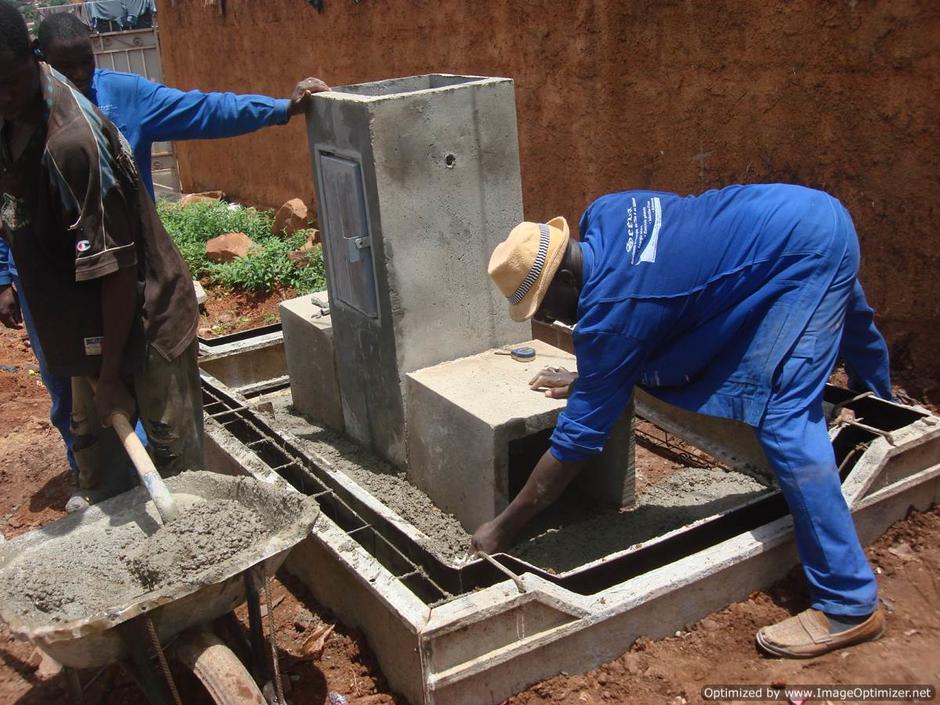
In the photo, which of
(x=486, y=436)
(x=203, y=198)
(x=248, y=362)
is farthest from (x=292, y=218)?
(x=486, y=436)

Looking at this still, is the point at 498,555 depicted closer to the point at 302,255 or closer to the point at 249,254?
the point at 302,255

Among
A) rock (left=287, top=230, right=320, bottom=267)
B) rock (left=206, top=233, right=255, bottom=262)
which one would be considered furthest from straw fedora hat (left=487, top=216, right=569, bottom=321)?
rock (left=206, top=233, right=255, bottom=262)

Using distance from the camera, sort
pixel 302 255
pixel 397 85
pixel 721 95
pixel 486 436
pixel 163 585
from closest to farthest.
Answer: pixel 163 585
pixel 486 436
pixel 397 85
pixel 721 95
pixel 302 255

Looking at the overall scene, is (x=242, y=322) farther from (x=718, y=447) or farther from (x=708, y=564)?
(x=708, y=564)

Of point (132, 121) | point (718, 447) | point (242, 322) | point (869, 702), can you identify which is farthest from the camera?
point (242, 322)

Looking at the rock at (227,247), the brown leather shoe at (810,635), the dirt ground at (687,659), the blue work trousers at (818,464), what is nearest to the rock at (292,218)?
the rock at (227,247)

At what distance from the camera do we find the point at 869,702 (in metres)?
3.12

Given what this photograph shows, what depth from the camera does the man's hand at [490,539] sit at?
3.54 meters

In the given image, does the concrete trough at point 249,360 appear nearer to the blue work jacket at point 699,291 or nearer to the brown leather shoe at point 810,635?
the blue work jacket at point 699,291

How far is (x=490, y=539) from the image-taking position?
139 inches

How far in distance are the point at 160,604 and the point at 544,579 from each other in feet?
4.33

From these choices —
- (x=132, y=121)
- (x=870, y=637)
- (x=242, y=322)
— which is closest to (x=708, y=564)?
(x=870, y=637)

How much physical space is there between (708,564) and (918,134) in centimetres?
315

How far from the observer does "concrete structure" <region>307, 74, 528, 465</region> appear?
420cm
